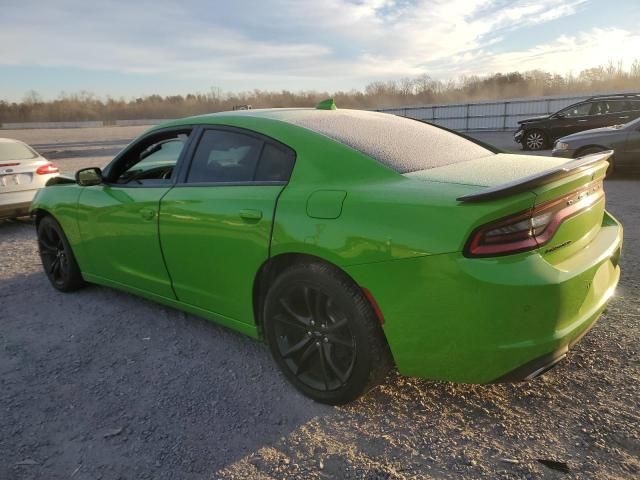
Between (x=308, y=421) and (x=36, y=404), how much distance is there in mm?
1584

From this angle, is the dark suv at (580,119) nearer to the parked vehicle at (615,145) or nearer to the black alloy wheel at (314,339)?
the parked vehicle at (615,145)

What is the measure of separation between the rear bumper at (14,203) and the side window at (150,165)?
417cm

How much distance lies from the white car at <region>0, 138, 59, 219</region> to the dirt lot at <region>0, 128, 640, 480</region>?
4.45m

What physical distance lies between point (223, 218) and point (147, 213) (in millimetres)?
805

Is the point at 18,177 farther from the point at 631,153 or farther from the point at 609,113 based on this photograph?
the point at 609,113

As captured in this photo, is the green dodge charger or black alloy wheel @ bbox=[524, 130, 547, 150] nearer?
the green dodge charger

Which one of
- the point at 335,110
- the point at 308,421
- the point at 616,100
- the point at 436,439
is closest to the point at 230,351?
the point at 308,421

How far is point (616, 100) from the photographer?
14.2m

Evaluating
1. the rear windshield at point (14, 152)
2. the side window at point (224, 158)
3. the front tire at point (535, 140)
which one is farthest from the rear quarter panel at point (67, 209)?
the front tire at point (535, 140)

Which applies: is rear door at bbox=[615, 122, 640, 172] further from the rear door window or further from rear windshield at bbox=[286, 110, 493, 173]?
rear windshield at bbox=[286, 110, 493, 173]

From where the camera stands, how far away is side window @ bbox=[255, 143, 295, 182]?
2.76 metres

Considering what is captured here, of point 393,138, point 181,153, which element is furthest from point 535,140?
point 181,153

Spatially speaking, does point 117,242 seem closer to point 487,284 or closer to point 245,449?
point 245,449

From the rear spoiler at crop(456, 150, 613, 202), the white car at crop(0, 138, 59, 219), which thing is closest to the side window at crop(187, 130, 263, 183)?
the rear spoiler at crop(456, 150, 613, 202)
